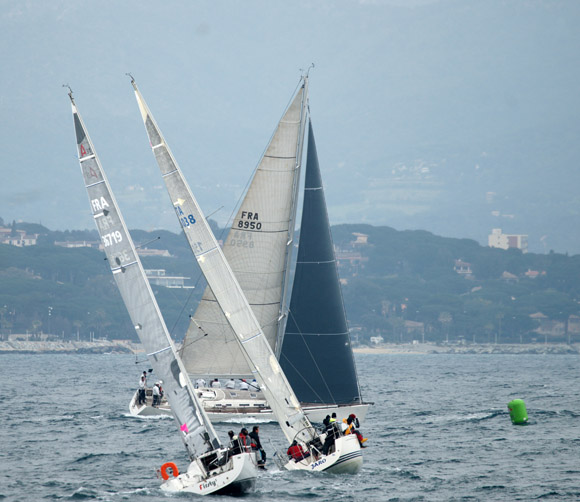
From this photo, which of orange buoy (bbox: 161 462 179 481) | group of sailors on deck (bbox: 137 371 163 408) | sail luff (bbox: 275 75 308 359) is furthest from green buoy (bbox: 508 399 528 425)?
orange buoy (bbox: 161 462 179 481)

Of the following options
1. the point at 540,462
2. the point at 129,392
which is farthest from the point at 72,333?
the point at 540,462

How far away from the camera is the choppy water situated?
26438 mm

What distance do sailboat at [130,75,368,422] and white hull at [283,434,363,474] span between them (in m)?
9.79

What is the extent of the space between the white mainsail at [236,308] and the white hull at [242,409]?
7722mm

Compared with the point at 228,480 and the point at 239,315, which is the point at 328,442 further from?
the point at 228,480

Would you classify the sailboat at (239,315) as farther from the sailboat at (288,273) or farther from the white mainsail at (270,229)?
the white mainsail at (270,229)

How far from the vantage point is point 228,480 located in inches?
964

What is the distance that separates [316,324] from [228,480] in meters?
14.3

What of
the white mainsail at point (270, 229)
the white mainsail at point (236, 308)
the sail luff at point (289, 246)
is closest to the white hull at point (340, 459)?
the white mainsail at point (236, 308)

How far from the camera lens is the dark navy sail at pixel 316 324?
37938 millimetres

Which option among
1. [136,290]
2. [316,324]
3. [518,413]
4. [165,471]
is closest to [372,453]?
[316,324]

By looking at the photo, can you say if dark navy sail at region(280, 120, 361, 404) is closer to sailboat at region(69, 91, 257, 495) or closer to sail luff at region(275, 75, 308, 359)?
sail luff at region(275, 75, 308, 359)

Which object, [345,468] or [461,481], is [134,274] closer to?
[345,468]

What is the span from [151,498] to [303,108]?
17687mm
